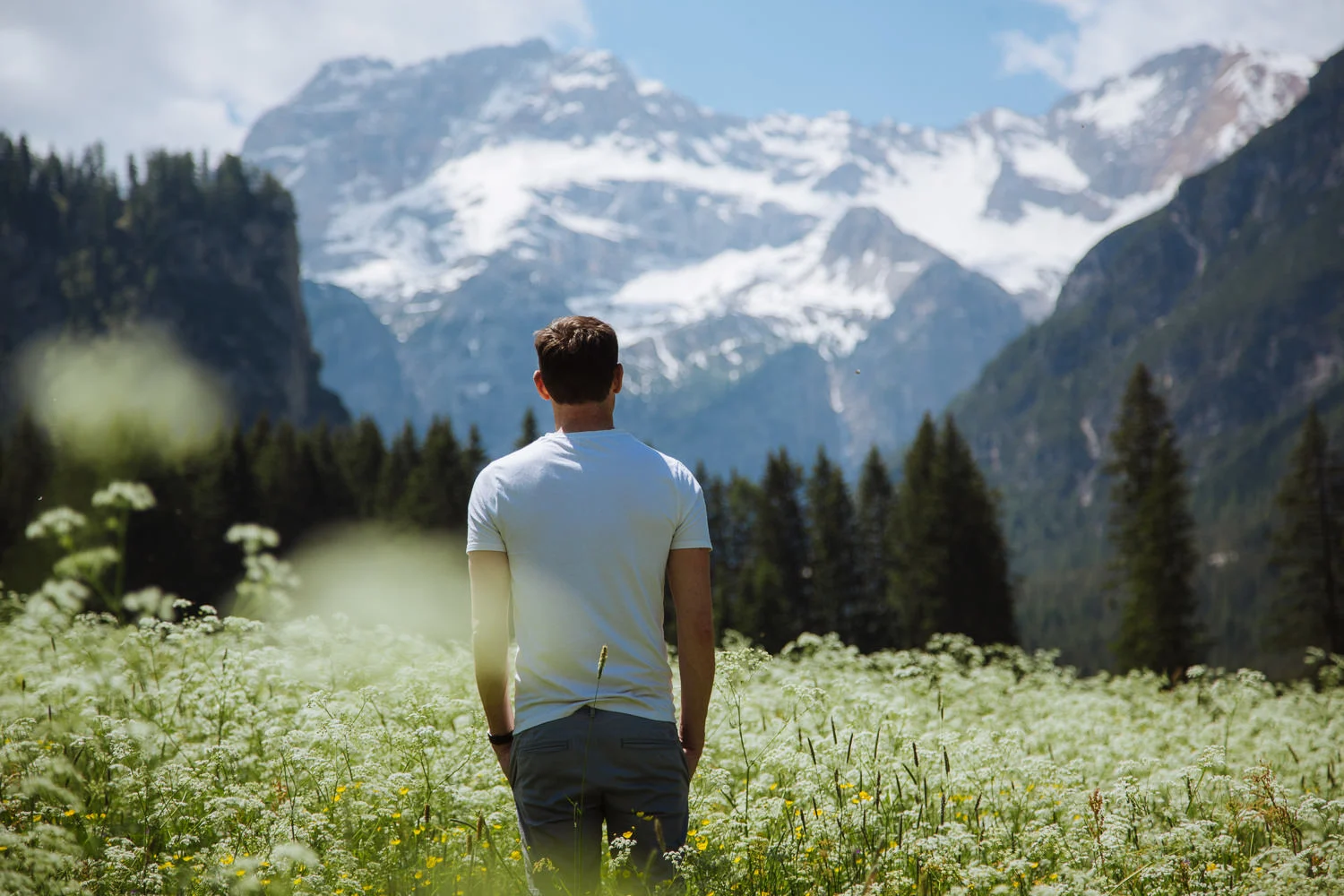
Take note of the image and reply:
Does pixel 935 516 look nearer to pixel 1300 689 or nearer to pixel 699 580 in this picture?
pixel 1300 689

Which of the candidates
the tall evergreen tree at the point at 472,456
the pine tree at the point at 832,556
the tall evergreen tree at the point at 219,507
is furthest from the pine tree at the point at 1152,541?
the tall evergreen tree at the point at 219,507

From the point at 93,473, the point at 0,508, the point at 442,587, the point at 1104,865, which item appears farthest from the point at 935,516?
the point at 0,508

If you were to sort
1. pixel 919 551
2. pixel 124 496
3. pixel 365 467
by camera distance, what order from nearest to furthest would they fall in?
pixel 124 496 → pixel 919 551 → pixel 365 467

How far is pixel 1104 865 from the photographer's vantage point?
466 centimetres

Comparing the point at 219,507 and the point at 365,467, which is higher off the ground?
the point at 365,467

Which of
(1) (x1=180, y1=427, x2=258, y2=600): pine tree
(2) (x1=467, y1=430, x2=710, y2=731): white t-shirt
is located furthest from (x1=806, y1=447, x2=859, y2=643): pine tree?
(2) (x1=467, y1=430, x2=710, y2=731): white t-shirt

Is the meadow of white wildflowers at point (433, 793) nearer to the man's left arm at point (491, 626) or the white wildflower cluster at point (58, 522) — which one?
the white wildflower cluster at point (58, 522)

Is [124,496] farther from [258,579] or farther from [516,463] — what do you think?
[516,463]

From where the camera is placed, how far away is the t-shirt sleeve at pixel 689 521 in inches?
162

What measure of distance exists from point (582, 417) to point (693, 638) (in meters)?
1.09

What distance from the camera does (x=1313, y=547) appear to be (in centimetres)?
3781

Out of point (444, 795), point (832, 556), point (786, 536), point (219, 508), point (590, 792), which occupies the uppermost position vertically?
point (219, 508)

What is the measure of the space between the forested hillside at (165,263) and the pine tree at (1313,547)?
158011 millimetres

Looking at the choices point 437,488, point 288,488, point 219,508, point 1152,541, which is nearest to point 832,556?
point 1152,541
